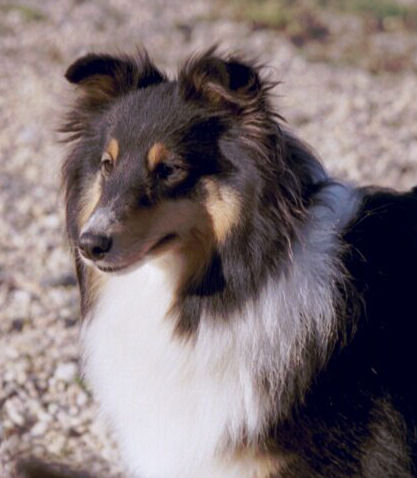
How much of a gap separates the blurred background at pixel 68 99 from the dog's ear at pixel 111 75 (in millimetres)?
568

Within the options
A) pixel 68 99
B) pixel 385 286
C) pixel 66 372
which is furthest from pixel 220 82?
pixel 66 372

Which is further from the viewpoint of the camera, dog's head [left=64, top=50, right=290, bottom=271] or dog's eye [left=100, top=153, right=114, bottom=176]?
dog's eye [left=100, top=153, right=114, bottom=176]

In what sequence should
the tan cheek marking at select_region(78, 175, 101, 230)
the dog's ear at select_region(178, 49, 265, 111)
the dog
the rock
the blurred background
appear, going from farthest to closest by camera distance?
the rock < the blurred background < the tan cheek marking at select_region(78, 175, 101, 230) < the dog < the dog's ear at select_region(178, 49, 265, 111)

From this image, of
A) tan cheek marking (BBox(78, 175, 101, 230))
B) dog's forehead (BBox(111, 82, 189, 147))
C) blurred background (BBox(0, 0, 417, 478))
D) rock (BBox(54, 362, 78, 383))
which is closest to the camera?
dog's forehead (BBox(111, 82, 189, 147))

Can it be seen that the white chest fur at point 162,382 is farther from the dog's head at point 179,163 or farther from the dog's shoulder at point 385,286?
the dog's shoulder at point 385,286

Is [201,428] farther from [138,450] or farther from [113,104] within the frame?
[113,104]

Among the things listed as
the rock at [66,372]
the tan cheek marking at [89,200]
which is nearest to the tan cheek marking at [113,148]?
the tan cheek marking at [89,200]

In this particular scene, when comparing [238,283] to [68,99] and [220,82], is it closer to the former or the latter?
[220,82]

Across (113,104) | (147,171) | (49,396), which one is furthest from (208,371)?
(49,396)

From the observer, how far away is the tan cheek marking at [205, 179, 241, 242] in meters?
3.95

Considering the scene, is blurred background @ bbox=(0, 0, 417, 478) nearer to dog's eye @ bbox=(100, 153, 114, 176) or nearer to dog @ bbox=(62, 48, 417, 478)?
dog @ bbox=(62, 48, 417, 478)

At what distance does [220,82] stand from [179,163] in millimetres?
345

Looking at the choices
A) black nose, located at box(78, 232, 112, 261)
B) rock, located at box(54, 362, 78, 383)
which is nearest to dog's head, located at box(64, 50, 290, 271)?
black nose, located at box(78, 232, 112, 261)

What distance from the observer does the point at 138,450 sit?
4.38 m
